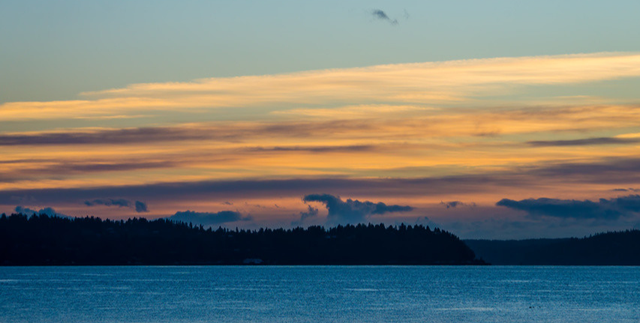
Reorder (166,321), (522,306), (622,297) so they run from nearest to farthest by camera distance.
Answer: (166,321), (522,306), (622,297)

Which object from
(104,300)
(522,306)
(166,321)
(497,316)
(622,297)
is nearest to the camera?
(166,321)

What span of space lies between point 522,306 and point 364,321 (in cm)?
3765

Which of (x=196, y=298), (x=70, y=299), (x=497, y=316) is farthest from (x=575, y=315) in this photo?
(x=70, y=299)

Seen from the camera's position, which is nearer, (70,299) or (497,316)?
(497,316)

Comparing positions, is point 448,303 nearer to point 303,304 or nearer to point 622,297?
point 303,304

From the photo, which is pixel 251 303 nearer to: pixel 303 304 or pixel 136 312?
pixel 303 304

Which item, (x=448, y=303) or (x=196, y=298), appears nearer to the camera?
(x=448, y=303)

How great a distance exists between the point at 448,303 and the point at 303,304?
22.5 m

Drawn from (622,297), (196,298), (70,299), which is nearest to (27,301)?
(70,299)

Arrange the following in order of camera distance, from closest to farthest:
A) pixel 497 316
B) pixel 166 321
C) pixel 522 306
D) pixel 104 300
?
pixel 166 321
pixel 497 316
pixel 522 306
pixel 104 300

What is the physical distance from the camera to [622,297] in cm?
16550

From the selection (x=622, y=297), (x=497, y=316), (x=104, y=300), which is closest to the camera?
(x=497, y=316)

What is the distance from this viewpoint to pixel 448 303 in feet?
454

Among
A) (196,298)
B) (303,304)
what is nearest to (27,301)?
(196,298)
